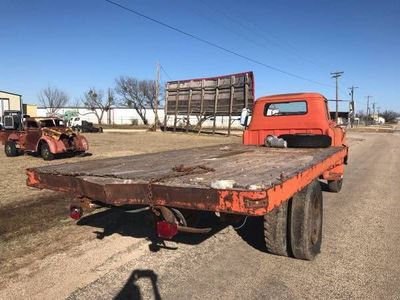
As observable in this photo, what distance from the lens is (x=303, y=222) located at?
4695mm

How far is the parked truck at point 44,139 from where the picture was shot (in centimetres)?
1555

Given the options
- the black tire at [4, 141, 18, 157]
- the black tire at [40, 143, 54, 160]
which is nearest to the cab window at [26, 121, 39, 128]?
the black tire at [4, 141, 18, 157]

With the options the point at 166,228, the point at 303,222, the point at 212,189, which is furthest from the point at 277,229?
the point at 212,189

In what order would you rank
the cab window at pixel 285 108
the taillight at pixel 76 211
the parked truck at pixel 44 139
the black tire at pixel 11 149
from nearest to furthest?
the taillight at pixel 76 211
the cab window at pixel 285 108
the parked truck at pixel 44 139
the black tire at pixel 11 149

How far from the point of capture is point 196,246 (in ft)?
17.8

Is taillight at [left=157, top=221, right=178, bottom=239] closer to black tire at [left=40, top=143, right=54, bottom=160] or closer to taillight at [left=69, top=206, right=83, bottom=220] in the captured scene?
taillight at [left=69, top=206, right=83, bottom=220]

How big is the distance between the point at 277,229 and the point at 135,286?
1.62 metres

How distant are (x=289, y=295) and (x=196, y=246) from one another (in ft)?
5.43

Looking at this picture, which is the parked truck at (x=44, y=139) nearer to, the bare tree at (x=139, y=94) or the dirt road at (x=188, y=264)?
the dirt road at (x=188, y=264)

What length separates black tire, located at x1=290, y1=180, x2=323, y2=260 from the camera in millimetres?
4695

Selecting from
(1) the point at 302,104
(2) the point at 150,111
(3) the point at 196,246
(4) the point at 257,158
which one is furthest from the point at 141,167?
(2) the point at 150,111

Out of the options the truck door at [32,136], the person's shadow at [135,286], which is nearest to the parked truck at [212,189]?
the person's shadow at [135,286]

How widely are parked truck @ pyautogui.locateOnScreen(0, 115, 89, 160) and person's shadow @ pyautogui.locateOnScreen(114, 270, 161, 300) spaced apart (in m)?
11.7

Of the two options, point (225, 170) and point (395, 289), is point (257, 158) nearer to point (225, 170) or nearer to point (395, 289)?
point (225, 170)
